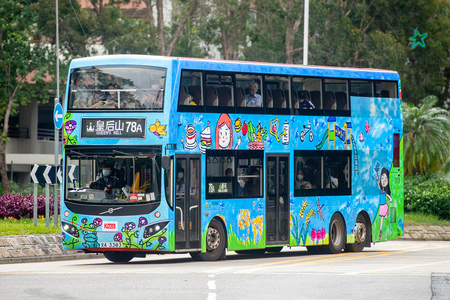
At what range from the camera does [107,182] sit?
1811cm

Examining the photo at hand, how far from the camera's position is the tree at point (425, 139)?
36.2 meters

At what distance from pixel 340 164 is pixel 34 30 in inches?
1034

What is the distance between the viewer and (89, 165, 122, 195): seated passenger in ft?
59.4

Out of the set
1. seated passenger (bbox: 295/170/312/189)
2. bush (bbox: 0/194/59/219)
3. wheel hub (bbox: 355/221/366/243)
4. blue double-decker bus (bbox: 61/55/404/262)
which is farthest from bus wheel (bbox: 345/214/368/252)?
bush (bbox: 0/194/59/219)

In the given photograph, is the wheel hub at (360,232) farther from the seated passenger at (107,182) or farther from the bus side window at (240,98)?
the seated passenger at (107,182)

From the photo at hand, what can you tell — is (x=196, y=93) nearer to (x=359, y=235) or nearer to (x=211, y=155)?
(x=211, y=155)

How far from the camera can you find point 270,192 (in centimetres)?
2031

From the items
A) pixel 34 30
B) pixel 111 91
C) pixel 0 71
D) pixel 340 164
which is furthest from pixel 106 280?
pixel 34 30

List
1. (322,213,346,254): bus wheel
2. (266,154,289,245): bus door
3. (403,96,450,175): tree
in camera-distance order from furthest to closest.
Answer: (403,96,450,175): tree, (322,213,346,254): bus wheel, (266,154,289,245): bus door

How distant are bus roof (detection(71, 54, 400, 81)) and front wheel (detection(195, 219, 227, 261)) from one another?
3.19 m

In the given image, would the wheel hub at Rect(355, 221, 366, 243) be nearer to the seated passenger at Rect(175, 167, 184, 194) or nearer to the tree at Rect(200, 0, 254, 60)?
the seated passenger at Rect(175, 167, 184, 194)

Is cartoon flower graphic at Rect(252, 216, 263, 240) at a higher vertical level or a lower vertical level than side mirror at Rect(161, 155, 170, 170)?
lower

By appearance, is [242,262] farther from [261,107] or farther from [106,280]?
[106,280]

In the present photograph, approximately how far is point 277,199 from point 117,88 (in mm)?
4566
